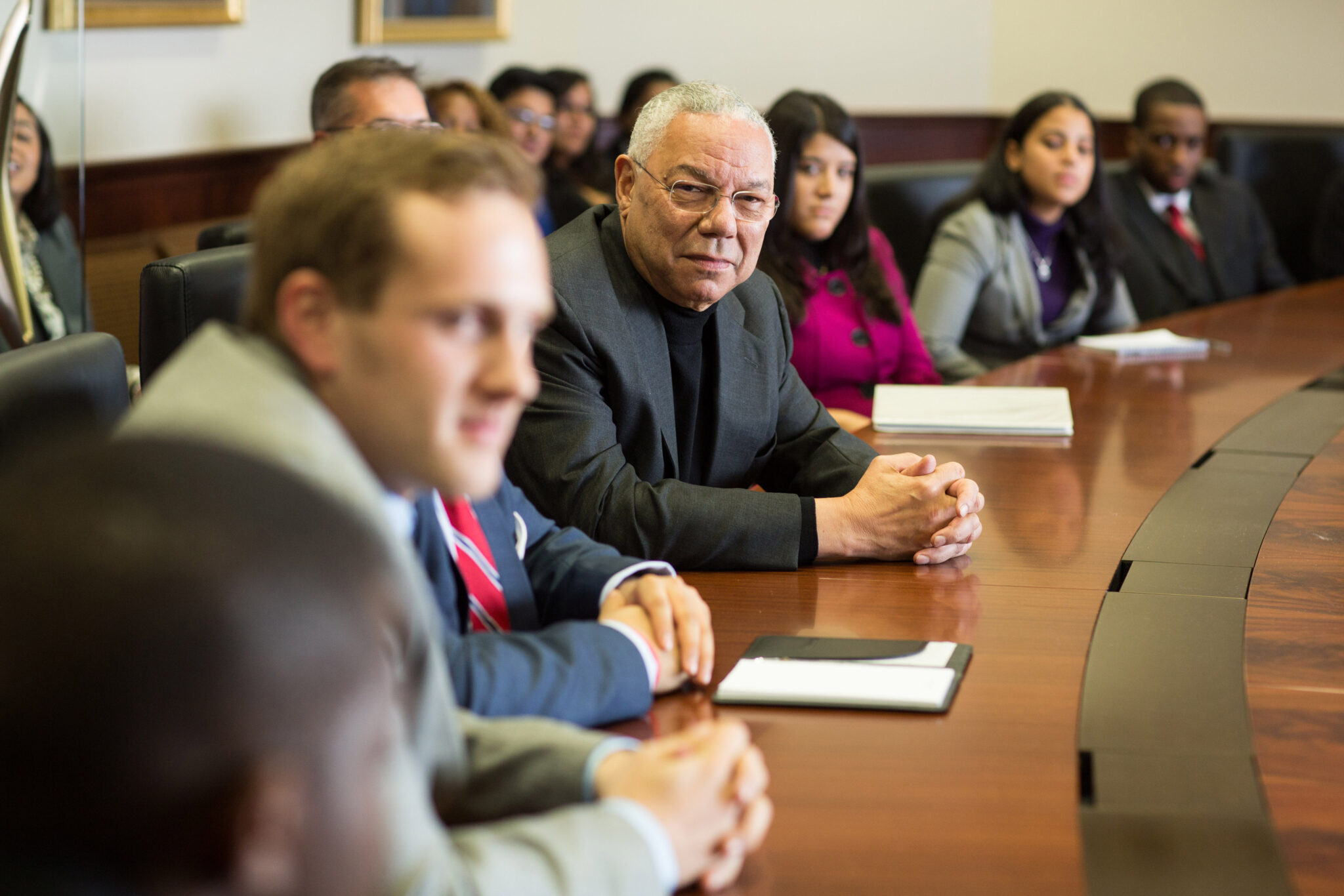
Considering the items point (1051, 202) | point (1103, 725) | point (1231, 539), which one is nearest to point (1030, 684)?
point (1103, 725)

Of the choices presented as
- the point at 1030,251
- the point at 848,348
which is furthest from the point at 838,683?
the point at 1030,251

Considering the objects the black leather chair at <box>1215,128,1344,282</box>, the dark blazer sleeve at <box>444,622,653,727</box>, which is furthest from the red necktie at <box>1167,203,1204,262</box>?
the dark blazer sleeve at <box>444,622,653,727</box>

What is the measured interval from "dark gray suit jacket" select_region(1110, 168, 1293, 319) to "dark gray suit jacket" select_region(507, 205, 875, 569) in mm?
2792

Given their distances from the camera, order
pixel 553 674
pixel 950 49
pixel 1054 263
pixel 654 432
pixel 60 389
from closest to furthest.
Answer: pixel 553 674 < pixel 60 389 < pixel 654 432 < pixel 1054 263 < pixel 950 49

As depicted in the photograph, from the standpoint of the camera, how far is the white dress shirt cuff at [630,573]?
1.46m

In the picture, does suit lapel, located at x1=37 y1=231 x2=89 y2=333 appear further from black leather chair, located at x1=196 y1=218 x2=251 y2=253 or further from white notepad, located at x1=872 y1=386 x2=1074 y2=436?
white notepad, located at x1=872 y1=386 x2=1074 y2=436

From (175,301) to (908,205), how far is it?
3.13 m

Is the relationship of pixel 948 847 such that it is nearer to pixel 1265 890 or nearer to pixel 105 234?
pixel 1265 890

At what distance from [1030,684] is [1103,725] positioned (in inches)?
4.2

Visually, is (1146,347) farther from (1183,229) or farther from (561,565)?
(561,565)

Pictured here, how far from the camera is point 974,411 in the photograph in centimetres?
252

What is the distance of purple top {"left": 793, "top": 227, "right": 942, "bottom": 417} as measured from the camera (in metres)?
3.20

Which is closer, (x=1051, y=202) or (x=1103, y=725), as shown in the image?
(x=1103, y=725)

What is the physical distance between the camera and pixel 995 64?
7.04 m
